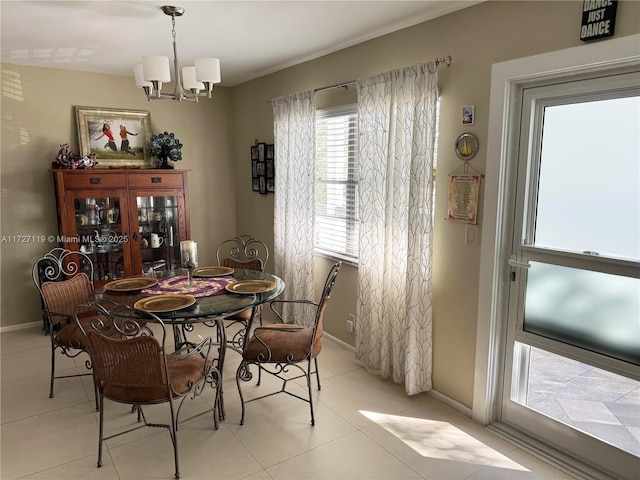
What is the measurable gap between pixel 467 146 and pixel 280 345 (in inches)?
65.9

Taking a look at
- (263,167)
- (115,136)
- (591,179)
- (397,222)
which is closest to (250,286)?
(397,222)

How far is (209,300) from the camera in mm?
2553

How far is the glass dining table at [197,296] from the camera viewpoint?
91.7 inches

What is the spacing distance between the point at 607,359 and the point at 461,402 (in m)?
0.97

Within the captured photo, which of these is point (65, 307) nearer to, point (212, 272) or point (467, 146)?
point (212, 272)

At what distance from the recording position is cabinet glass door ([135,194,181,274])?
15.0ft

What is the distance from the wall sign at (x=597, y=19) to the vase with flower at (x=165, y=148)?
12.5ft

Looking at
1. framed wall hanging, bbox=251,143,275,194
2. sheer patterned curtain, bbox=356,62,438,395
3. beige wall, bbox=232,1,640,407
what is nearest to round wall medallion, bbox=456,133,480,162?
beige wall, bbox=232,1,640,407

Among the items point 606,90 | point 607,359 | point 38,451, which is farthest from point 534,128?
point 38,451

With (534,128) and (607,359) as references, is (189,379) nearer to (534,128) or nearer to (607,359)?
(607,359)

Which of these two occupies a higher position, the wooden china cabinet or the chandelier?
the chandelier

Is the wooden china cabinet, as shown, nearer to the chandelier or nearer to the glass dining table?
the glass dining table

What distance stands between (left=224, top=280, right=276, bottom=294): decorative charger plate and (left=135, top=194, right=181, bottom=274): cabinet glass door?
207 cm

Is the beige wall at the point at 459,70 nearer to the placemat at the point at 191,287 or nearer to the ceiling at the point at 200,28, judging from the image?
the ceiling at the point at 200,28
